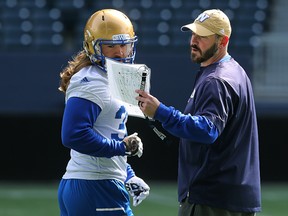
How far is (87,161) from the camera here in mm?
4484

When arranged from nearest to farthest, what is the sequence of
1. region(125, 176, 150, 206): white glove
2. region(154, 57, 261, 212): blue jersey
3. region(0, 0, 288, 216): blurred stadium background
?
region(154, 57, 261, 212): blue jersey → region(125, 176, 150, 206): white glove → region(0, 0, 288, 216): blurred stadium background

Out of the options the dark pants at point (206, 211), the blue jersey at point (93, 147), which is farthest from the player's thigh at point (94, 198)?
the dark pants at point (206, 211)

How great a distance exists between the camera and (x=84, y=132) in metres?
4.28

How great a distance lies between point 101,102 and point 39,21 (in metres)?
8.99

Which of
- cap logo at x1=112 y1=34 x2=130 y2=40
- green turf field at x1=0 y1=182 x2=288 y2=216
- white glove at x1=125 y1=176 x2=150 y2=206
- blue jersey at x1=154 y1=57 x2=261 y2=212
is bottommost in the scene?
green turf field at x1=0 y1=182 x2=288 y2=216

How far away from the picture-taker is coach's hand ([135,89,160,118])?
426cm

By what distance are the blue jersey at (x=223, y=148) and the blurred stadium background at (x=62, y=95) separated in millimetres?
5214

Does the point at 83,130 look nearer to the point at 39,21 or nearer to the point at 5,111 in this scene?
the point at 5,111

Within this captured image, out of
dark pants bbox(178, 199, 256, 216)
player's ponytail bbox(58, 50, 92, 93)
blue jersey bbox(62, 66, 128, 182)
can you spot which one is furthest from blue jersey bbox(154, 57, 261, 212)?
player's ponytail bbox(58, 50, 92, 93)

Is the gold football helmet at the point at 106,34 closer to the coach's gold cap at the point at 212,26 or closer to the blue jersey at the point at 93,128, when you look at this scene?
the blue jersey at the point at 93,128

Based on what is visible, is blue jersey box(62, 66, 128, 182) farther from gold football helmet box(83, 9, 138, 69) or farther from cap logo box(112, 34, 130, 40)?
cap logo box(112, 34, 130, 40)

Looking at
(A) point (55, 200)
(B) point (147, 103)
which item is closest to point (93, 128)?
(B) point (147, 103)

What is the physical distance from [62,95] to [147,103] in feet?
22.9

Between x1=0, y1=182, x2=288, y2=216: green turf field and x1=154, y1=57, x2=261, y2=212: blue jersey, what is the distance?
4.58 metres
